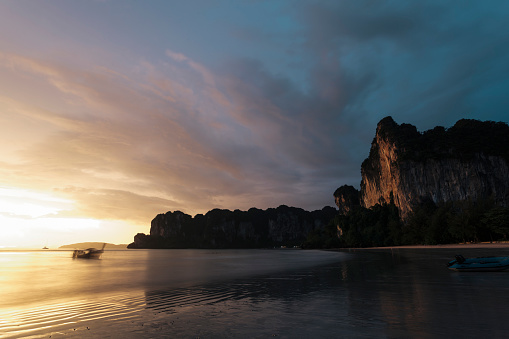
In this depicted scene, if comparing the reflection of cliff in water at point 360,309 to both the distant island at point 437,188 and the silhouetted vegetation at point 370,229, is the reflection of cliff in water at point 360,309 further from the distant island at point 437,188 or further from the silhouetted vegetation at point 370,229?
the silhouetted vegetation at point 370,229

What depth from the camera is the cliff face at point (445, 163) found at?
328 ft

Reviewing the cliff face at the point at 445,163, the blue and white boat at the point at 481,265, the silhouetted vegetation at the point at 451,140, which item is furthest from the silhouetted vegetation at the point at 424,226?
the blue and white boat at the point at 481,265

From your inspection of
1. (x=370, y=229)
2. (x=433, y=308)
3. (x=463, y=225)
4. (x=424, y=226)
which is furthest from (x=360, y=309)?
(x=370, y=229)

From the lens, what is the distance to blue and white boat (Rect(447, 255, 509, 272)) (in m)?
22.2

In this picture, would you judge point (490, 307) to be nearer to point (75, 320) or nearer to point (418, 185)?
point (75, 320)

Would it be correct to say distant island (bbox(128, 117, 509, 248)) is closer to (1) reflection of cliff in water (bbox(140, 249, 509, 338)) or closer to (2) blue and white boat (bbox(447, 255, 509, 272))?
(2) blue and white boat (bbox(447, 255, 509, 272))

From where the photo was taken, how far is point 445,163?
357 feet

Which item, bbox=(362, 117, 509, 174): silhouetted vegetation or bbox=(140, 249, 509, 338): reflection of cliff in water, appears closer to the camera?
bbox=(140, 249, 509, 338): reflection of cliff in water

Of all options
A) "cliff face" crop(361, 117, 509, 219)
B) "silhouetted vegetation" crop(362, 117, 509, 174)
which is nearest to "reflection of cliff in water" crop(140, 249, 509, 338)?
"cliff face" crop(361, 117, 509, 219)

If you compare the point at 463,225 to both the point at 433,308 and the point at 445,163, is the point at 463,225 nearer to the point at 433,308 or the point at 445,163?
the point at 445,163

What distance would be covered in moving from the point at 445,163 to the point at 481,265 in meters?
103

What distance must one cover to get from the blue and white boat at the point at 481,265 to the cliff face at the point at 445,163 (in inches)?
3239

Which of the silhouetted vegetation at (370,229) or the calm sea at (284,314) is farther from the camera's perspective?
the silhouetted vegetation at (370,229)

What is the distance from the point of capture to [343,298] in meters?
14.3
